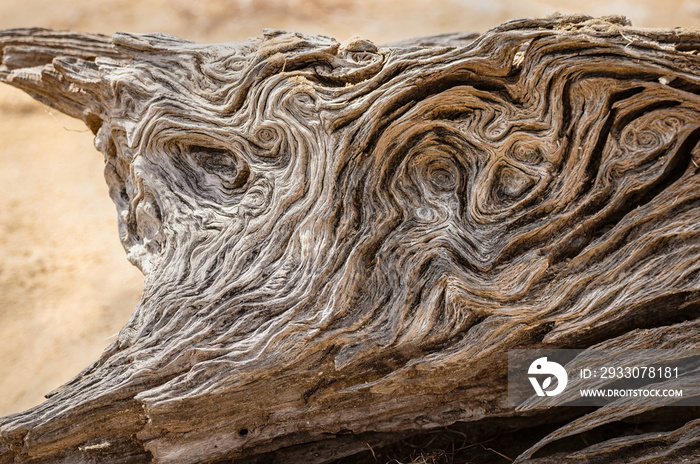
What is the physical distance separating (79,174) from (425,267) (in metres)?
4.57

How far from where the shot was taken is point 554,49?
9.96 ft

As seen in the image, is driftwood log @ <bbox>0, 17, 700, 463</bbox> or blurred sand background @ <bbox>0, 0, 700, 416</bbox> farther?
blurred sand background @ <bbox>0, 0, 700, 416</bbox>

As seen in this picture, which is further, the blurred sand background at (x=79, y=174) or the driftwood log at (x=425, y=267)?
the blurred sand background at (x=79, y=174)

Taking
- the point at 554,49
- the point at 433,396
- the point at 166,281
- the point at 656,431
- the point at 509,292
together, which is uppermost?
the point at 554,49

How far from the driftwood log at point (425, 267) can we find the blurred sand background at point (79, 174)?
1.91 m

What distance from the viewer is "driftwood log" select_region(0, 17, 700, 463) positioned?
2.98 meters

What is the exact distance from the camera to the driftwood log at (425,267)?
2977 mm

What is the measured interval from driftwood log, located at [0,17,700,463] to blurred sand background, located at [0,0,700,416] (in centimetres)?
191

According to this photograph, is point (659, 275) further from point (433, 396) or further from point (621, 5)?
point (621, 5)

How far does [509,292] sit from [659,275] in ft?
2.54

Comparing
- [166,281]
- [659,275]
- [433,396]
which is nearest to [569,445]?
[433,396]

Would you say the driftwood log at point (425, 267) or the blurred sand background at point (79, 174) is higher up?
the blurred sand background at point (79, 174)

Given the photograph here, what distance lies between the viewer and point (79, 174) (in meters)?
6.10

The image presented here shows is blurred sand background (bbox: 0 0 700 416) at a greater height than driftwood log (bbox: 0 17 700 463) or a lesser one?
greater
